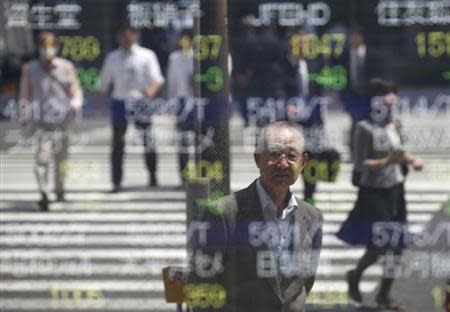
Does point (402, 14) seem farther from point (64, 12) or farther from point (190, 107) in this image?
point (64, 12)

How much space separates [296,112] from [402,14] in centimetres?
54

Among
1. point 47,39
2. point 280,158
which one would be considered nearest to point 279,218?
point 280,158

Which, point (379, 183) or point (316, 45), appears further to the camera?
point (379, 183)

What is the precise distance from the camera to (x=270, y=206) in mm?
6707

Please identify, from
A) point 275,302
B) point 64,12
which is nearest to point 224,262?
point 275,302

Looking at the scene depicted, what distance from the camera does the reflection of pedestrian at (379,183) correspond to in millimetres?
6738

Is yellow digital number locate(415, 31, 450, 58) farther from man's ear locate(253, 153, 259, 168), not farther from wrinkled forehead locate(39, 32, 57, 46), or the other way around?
wrinkled forehead locate(39, 32, 57, 46)

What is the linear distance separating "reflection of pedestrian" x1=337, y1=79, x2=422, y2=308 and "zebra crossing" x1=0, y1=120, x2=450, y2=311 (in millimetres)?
48

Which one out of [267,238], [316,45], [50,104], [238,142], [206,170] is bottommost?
[267,238]

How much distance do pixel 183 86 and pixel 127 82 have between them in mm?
288

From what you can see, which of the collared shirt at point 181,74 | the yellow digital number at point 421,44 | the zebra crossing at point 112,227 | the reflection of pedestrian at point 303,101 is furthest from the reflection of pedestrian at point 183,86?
the yellow digital number at point 421,44

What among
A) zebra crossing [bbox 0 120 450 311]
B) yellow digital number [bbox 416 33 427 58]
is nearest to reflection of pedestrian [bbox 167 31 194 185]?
zebra crossing [bbox 0 120 450 311]

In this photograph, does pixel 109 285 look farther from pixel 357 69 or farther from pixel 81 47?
pixel 357 69

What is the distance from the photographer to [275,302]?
674 centimetres
